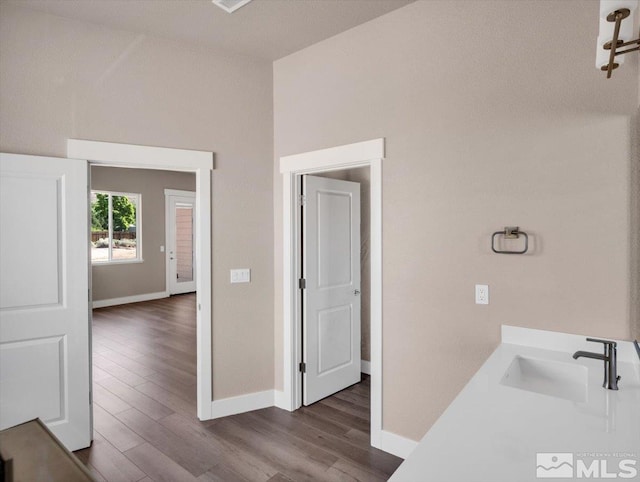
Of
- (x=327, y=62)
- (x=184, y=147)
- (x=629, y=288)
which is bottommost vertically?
(x=629, y=288)

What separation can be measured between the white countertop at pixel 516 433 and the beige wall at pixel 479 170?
2.02 ft

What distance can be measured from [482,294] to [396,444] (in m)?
1.22

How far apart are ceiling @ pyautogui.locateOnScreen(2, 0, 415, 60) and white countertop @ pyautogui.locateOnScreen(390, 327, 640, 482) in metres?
2.41

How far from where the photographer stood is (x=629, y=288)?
5.88 feet

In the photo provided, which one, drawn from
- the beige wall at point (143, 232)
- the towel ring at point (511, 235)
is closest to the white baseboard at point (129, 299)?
the beige wall at point (143, 232)

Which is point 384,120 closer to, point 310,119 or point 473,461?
point 310,119

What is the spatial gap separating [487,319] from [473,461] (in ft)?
4.38

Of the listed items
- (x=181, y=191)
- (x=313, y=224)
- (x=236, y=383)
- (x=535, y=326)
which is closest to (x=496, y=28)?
(x=535, y=326)

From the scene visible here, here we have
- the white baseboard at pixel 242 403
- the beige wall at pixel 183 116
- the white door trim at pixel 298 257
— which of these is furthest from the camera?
the white baseboard at pixel 242 403

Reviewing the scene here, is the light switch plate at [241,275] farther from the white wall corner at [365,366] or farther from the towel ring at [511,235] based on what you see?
the towel ring at [511,235]

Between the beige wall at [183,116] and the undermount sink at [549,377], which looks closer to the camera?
the undermount sink at [549,377]

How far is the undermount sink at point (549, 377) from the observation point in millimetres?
1738

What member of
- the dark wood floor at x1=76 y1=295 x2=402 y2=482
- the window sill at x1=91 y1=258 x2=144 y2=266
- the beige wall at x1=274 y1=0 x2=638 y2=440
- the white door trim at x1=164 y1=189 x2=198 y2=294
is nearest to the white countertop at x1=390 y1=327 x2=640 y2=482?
the beige wall at x1=274 y1=0 x2=638 y2=440

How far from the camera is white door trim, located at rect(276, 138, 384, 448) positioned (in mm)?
2668
